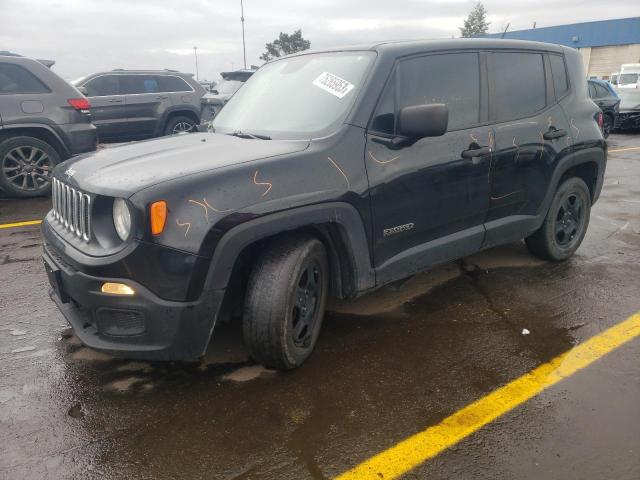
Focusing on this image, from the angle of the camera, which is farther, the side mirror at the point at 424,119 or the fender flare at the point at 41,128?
the fender flare at the point at 41,128

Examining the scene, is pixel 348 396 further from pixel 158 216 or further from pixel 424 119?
pixel 424 119

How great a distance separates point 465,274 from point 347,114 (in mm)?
2032

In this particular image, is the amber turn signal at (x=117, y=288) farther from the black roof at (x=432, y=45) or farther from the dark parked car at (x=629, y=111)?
the dark parked car at (x=629, y=111)

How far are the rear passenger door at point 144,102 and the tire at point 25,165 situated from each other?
4.58m

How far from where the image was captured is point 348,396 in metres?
2.70

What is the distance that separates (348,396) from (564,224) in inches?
112

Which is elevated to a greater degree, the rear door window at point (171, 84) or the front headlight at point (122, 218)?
the rear door window at point (171, 84)

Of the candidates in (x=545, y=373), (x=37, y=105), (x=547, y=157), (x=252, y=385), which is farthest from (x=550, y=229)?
(x=37, y=105)

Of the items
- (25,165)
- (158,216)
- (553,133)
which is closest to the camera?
(158,216)

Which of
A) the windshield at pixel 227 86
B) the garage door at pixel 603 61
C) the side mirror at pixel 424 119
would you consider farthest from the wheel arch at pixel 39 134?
the garage door at pixel 603 61

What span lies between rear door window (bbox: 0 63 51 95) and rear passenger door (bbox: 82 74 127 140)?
14.1 feet

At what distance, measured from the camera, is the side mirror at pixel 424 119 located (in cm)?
289

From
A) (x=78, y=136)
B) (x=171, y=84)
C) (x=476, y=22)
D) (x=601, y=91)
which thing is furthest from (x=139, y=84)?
(x=476, y=22)

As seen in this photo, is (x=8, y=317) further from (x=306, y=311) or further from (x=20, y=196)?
(x=20, y=196)
